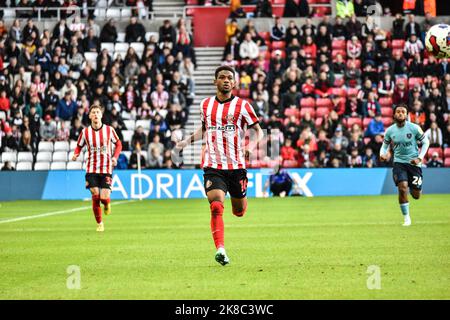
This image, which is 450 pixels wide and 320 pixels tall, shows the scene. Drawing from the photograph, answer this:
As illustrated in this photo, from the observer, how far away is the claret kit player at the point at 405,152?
1766 centimetres

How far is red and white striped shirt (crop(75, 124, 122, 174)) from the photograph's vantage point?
1848 cm

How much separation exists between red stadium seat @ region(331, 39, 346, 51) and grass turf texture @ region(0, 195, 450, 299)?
13489 mm

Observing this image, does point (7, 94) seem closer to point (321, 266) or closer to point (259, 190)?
point (259, 190)

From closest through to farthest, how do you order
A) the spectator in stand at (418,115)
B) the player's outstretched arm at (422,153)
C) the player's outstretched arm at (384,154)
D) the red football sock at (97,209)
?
1. the player's outstretched arm at (384,154)
2. the player's outstretched arm at (422,153)
3. the red football sock at (97,209)
4. the spectator in stand at (418,115)


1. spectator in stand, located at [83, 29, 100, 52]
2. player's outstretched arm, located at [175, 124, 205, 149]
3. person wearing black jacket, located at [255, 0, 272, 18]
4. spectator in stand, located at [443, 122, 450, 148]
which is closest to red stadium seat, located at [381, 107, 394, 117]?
spectator in stand, located at [443, 122, 450, 148]

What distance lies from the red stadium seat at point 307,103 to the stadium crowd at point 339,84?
35 millimetres

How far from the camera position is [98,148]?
18469 mm

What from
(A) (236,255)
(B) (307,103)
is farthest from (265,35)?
(A) (236,255)

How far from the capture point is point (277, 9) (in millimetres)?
39500

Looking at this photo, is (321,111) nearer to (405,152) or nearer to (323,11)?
(323,11)

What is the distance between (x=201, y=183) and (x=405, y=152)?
1399 cm

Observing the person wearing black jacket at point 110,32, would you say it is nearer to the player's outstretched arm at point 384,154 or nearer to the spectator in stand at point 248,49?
the spectator in stand at point 248,49

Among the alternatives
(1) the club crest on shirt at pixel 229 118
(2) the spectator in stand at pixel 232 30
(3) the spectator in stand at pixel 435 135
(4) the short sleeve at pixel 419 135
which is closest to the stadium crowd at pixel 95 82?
(2) the spectator in stand at pixel 232 30
